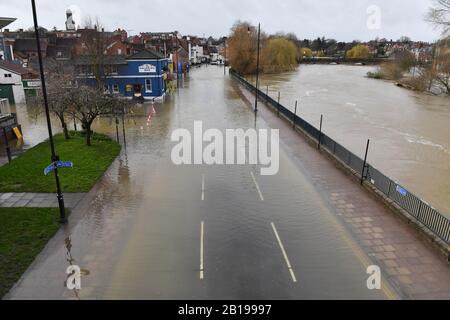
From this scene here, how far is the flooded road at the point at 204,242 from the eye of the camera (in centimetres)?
886

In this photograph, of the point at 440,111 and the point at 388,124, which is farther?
the point at 440,111

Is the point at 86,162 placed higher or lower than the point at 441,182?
higher

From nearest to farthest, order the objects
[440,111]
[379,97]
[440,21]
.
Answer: [440,21] < [440,111] < [379,97]

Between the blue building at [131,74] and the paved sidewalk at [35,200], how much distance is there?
28075mm

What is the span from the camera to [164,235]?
1138 centimetres

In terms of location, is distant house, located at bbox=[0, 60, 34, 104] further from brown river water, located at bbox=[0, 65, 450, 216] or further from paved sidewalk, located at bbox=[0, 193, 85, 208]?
paved sidewalk, located at bbox=[0, 193, 85, 208]

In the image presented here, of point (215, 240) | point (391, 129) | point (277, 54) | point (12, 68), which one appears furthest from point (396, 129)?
point (277, 54)

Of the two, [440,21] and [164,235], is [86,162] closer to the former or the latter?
[164,235]

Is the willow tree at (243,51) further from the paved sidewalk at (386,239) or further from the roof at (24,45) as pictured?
the paved sidewalk at (386,239)

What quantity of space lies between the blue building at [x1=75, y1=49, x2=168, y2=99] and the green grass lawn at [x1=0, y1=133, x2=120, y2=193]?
63.8 ft

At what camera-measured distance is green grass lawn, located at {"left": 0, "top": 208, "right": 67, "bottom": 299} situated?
928cm

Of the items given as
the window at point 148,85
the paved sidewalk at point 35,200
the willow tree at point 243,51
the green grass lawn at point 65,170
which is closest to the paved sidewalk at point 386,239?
the paved sidewalk at point 35,200
